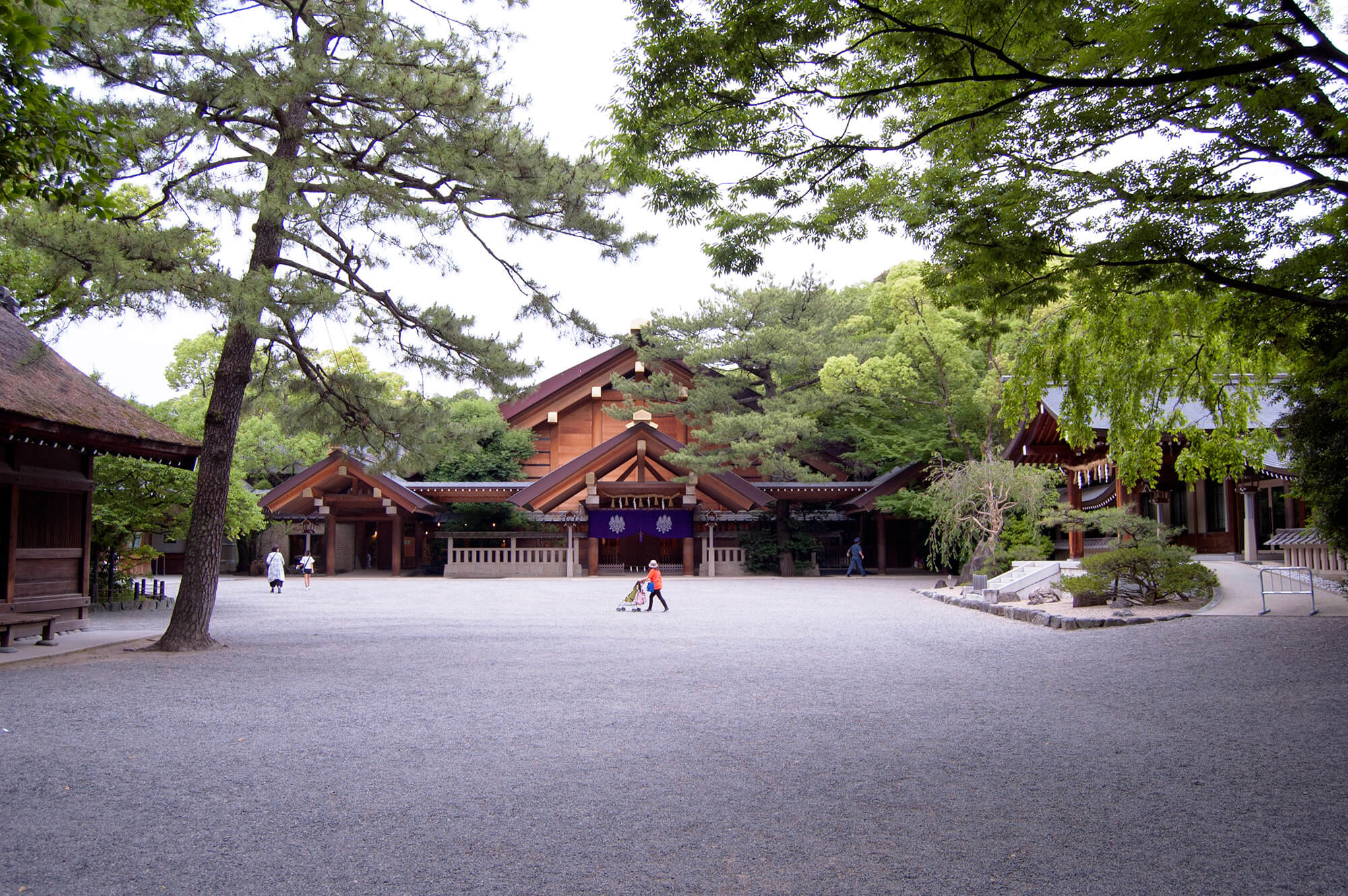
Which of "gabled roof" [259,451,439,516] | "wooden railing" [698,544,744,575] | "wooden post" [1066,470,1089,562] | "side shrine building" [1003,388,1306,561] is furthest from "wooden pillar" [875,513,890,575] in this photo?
"gabled roof" [259,451,439,516]

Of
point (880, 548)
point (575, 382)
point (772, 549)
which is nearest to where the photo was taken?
point (772, 549)

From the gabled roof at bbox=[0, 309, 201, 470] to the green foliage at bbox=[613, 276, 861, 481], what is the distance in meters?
15.3

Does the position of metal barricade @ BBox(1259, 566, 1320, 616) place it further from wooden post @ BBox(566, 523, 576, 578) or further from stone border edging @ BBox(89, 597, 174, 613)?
stone border edging @ BBox(89, 597, 174, 613)

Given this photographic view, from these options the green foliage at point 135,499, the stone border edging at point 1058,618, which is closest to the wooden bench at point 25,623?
the green foliage at point 135,499

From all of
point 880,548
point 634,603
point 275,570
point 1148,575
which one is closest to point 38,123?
point 634,603

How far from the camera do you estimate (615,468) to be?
86.0ft

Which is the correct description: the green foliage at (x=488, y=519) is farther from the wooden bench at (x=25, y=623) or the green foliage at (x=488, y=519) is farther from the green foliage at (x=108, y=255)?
the green foliage at (x=108, y=255)

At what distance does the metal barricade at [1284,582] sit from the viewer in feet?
36.4

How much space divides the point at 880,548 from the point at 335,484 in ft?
58.1

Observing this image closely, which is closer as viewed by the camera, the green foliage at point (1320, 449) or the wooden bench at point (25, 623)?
the green foliage at point (1320, 449)

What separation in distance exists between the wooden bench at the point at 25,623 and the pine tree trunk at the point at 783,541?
64.1 ft

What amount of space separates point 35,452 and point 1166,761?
12.4 m

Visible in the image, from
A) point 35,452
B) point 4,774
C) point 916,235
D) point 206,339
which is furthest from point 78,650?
point 206,339

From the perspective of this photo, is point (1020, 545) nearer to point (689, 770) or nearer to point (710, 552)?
point (710, 552)
